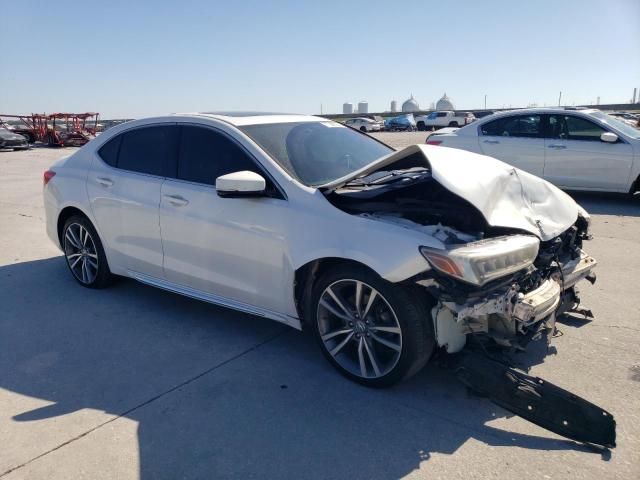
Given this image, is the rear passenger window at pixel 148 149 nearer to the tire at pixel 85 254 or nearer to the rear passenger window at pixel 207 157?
the rear passenger window at pixel 207 157

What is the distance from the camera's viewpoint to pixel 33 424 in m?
3.01

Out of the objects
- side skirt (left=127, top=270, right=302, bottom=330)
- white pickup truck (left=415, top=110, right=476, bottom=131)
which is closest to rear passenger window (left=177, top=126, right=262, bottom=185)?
side skirt (left=127, top=270, right=302, bottom=330)

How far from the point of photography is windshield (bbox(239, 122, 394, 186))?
12.5 feet

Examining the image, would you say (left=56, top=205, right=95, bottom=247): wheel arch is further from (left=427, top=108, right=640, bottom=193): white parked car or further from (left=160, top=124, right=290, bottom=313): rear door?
(left=427, top=108, right=640, bottom=193): white parked car

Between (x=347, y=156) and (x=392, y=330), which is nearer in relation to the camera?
(x=392, y=330)

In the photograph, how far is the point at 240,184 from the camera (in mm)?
3441

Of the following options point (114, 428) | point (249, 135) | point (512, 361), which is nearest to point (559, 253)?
point (512, 361)

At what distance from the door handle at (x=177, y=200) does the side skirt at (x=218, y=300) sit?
669 mm

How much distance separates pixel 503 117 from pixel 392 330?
7308 millimetres

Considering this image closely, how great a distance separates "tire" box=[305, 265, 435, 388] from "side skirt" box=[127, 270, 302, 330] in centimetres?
18

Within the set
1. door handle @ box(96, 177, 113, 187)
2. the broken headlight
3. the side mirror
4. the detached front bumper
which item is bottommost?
the detached front bumper

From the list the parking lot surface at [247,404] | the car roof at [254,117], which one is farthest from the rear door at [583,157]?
the car roof at [254,117]

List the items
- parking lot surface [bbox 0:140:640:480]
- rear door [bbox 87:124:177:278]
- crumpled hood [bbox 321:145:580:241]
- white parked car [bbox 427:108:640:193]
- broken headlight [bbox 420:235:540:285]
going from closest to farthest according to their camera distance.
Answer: parking lot surface [bbox 0:140:640:480]
broken headlight [bbox 420:235:540:285]
crumpled hood [bbox 321:145:580:241]
rear door [bbox 87:124:177:278]
white parked car [bbox 427:108:640:193]

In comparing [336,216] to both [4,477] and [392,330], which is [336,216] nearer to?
[392,330]
